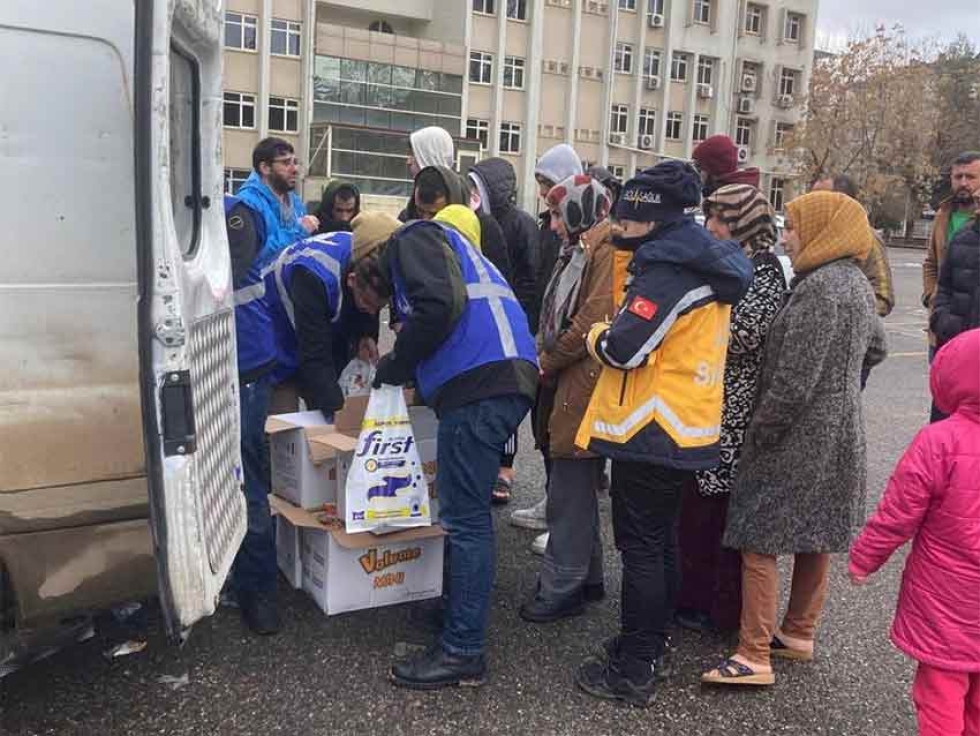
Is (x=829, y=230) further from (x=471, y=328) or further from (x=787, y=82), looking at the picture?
(x=787, y=82)

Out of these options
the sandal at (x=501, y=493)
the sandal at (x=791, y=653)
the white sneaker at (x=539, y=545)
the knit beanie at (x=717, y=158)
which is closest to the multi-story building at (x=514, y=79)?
the sandal at (x=501, y=493)

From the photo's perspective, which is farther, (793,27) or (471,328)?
(793,27)

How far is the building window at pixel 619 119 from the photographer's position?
4547 centimetres

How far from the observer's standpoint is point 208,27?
2.82 metres

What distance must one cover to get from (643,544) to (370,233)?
5.10 feet

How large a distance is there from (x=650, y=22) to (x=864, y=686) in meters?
46.9

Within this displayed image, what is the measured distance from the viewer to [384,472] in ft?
11.0

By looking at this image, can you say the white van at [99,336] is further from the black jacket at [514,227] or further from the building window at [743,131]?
the building window at [743,131]

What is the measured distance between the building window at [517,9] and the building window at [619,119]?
6.57 metres

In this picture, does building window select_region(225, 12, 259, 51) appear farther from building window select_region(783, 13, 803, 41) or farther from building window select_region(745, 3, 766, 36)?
building window select_region(783, 13, 803, 41)

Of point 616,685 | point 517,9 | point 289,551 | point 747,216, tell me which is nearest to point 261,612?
point 289,551

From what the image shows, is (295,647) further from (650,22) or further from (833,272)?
(650,22)

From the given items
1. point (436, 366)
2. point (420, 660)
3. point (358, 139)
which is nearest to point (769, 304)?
point (436, 366)

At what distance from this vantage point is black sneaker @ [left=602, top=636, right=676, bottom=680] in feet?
10.9
